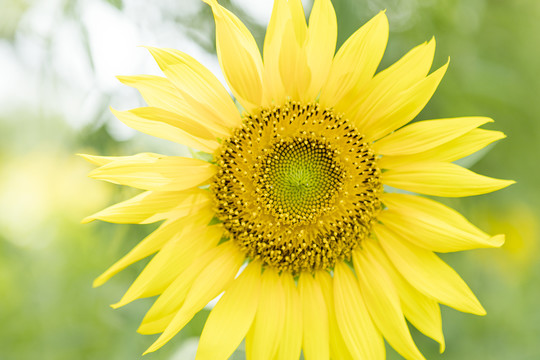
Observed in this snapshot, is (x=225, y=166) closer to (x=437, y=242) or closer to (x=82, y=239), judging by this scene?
(x=437, y=242)

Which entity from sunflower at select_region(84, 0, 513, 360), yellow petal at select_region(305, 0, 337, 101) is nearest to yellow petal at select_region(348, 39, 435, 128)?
sunflower at select_region(84, 0, 513, 360)

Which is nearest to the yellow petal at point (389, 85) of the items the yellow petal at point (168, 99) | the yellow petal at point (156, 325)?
the yellow petal at point (168, 99)

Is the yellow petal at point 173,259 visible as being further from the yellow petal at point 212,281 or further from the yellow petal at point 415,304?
the yellow petal at point 415,304

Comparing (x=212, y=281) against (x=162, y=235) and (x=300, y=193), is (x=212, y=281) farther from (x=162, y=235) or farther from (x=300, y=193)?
(x=300, y=193)

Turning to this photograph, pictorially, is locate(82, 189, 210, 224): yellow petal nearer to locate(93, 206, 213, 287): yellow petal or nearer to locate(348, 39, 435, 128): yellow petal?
locate(93, 206, 213, 287): yellow petal

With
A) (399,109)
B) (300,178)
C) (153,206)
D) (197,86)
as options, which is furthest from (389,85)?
(153,206)

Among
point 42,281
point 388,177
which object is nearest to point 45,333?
point 42,281
